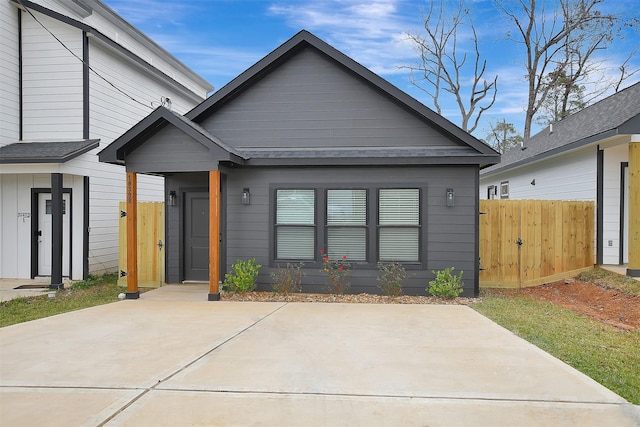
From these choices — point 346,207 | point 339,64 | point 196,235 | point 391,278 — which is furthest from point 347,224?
point 196,235

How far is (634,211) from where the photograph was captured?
27.9 ft

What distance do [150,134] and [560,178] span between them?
34.5 ft

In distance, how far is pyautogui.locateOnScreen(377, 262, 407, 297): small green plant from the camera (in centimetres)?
802

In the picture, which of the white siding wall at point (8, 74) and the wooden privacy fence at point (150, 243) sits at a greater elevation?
the white siding wall at point (8, 74)

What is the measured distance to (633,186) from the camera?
8555 millimetres

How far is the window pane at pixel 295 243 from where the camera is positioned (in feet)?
27.5

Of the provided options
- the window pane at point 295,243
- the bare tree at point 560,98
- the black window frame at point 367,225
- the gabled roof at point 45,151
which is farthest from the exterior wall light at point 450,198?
the bare tree at point 560,98

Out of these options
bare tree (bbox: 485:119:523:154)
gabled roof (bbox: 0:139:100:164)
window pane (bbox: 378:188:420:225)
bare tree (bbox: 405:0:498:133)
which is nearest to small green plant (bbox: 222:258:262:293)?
window pane (bbox: 378:188:420:225)

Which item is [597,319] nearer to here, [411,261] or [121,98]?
[411,261]

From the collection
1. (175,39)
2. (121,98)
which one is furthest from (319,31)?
(121,98)

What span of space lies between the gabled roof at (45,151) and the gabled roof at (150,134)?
198 centimetres

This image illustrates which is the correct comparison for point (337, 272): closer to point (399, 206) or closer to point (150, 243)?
point (399, 206)

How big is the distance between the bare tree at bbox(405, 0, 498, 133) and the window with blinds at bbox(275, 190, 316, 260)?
702 inches

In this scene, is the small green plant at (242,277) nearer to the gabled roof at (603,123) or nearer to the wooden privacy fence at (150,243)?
the wooden privacy fence at (150,243)
